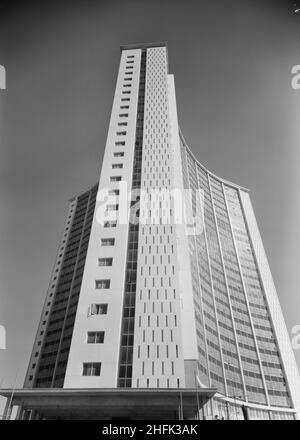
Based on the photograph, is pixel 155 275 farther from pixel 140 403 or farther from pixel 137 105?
pixel 137 105

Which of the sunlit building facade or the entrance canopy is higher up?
the sunlit building facade

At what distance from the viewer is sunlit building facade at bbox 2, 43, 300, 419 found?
25.0 metres

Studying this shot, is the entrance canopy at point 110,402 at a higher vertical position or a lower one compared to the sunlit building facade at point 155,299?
lower

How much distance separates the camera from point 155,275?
31.6m

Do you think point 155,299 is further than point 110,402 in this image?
Yes

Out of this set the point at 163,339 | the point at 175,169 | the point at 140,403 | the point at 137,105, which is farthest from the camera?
the point at 137,105

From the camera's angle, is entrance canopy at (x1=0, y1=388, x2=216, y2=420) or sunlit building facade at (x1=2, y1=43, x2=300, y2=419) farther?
sunlit building facade at (x1=2, y1=43, x2=300, y2=419)

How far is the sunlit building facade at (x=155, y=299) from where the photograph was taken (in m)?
25.0

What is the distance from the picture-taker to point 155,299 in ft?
98.0

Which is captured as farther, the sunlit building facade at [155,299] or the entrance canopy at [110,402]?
the sunlit building facade at [155,299]

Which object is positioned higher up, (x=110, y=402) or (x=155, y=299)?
(x=155, y=299)
